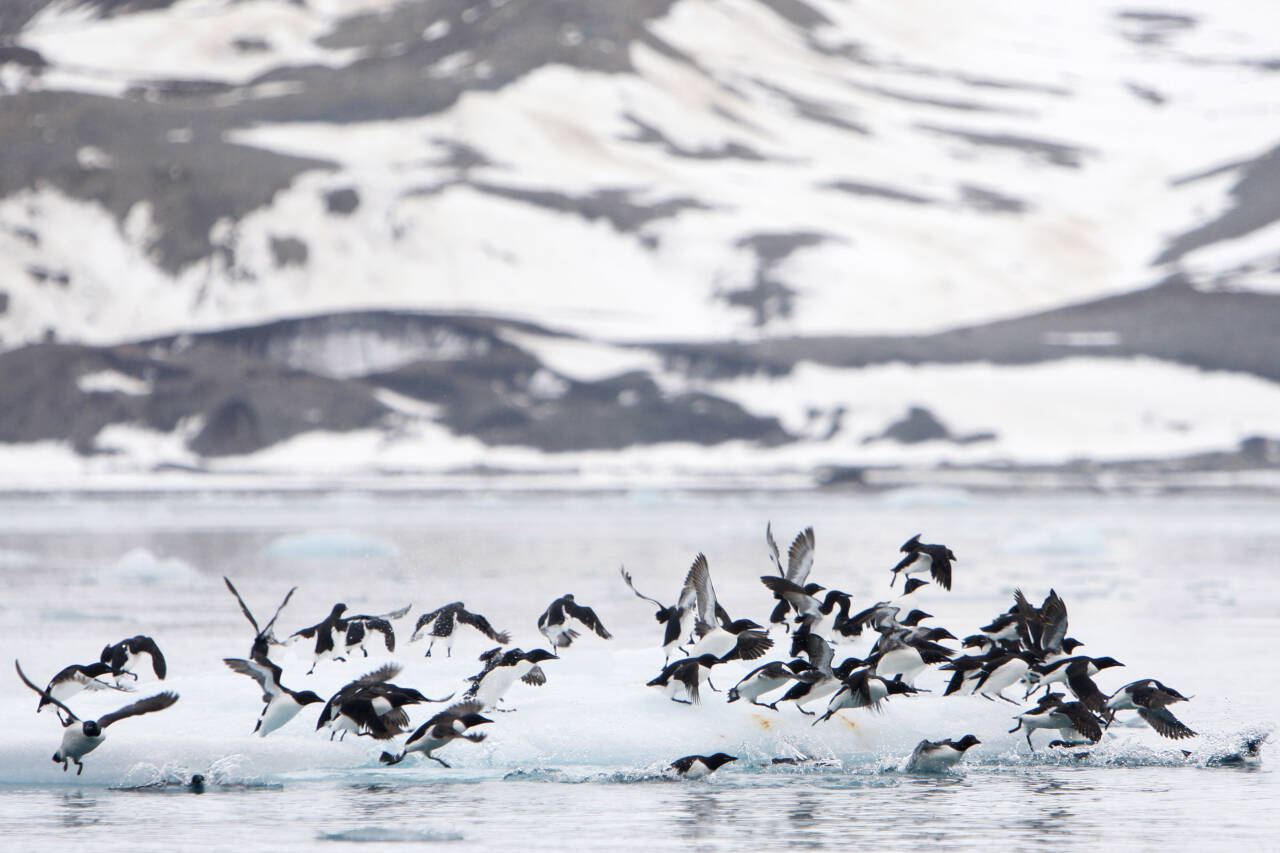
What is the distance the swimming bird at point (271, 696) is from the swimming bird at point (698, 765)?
2.71 metres

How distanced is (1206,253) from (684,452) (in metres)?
58.8

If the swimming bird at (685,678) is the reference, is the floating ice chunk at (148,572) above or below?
above

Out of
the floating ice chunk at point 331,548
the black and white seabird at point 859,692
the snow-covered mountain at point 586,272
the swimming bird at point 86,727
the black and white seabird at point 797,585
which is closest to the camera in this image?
the swimming bird at point 86,727

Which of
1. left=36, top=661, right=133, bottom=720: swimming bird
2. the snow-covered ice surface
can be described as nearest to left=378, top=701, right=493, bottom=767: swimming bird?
the snow-covered ice surface

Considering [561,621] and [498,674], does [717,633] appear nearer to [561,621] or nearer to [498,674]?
[498,674]

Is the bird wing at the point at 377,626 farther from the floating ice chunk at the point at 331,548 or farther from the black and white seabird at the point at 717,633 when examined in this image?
the floating ice chunk at the point at 331,548

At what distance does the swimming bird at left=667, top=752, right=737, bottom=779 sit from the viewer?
45.0 ft

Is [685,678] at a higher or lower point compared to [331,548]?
lower

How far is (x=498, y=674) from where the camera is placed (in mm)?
14422

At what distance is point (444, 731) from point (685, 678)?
1924 millimetres

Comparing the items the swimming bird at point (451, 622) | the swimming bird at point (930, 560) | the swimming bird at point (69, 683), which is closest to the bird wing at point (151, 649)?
the swimming bird at point (69, 683)

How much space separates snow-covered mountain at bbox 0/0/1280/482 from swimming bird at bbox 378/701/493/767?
356 feet

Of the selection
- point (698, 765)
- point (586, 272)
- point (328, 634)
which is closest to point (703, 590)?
point (698, 765)

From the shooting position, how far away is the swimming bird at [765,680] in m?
14.3
